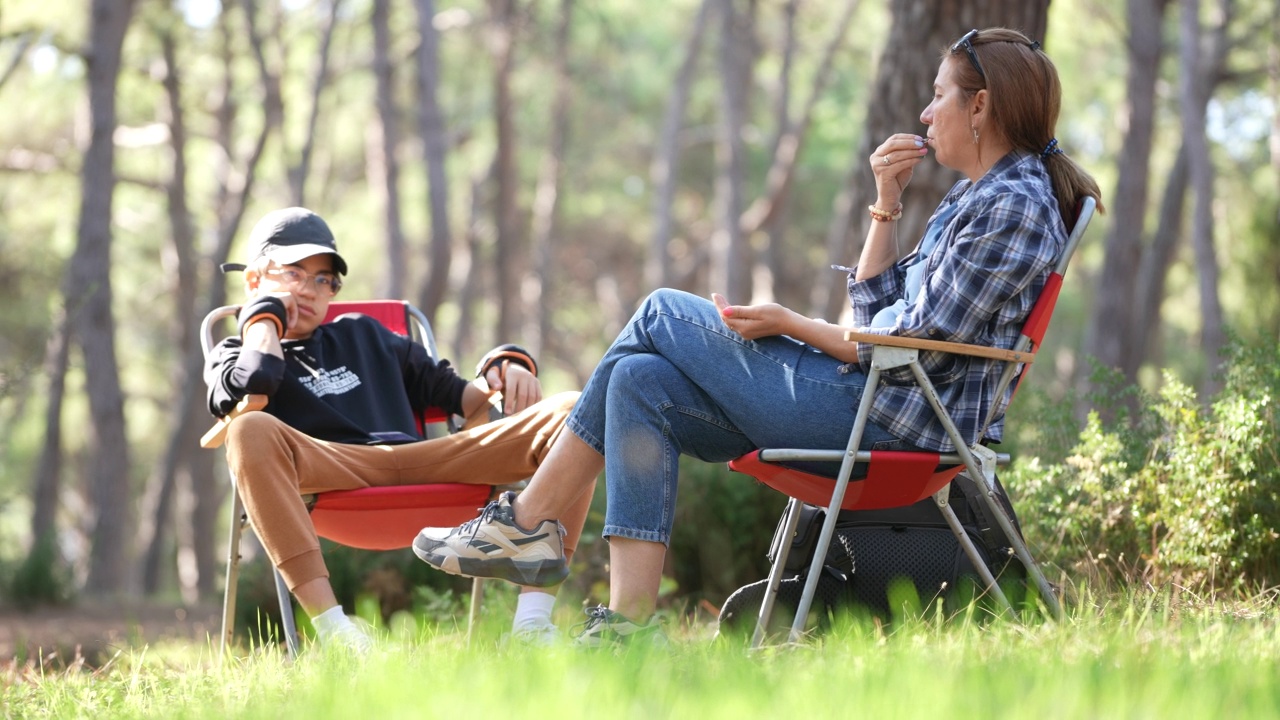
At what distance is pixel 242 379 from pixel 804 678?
5.83 feet

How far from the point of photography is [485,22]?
667 inches

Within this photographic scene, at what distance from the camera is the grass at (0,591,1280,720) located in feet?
6.37

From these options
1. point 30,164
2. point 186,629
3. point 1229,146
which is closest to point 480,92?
point 30,164

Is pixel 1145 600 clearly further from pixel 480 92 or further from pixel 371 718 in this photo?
pixel 480 92

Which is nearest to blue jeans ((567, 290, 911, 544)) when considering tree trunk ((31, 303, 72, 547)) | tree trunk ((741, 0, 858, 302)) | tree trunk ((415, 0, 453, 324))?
tree trunk ((415, 0, 453, 324))

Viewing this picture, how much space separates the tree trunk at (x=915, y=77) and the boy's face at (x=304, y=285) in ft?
7.82

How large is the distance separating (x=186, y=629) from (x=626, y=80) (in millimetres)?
14323

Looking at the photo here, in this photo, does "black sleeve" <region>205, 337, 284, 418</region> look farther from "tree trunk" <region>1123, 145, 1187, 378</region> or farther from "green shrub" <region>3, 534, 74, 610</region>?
"tree trunk" <region>1123, 145, 1187, 378</region>

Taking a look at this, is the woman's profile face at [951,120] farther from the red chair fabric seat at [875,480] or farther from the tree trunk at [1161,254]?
the tree trunk at [1161,254]

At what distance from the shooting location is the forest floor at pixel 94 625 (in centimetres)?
605

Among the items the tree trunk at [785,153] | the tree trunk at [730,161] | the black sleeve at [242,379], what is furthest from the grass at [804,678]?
the tree trunk at [785,153]

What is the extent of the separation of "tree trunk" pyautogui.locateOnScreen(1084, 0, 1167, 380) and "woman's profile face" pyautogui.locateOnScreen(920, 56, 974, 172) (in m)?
8.23

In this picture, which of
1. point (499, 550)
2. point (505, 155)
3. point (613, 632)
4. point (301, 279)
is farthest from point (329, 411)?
point (505, 155)

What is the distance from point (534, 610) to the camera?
10.3 feet
